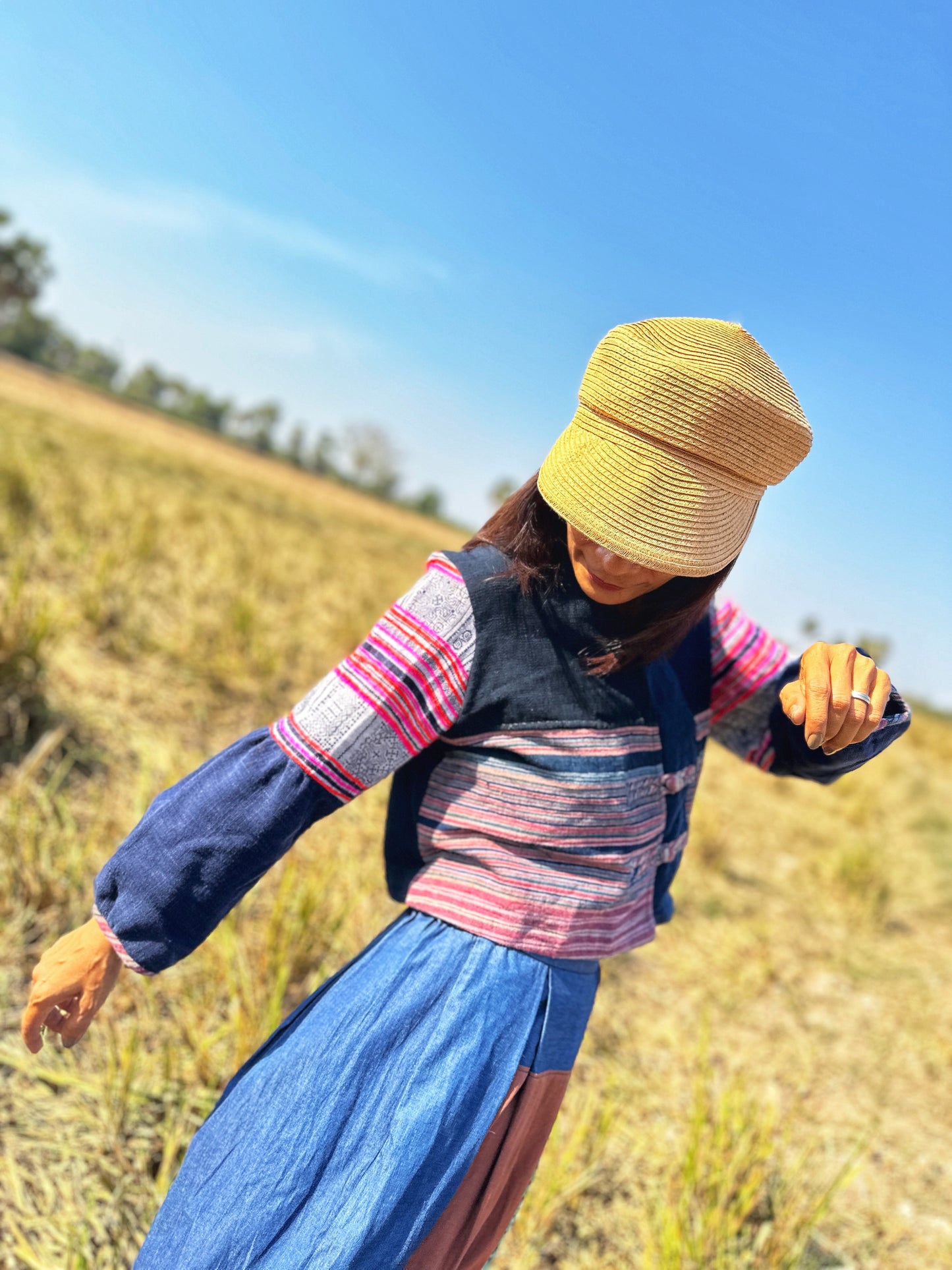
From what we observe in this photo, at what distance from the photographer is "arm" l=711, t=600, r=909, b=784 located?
1031mm

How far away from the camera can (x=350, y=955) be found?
7.83 ft

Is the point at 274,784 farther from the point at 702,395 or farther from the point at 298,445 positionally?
the point at 298,445

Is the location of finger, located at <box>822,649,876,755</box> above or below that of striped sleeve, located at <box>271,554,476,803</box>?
above

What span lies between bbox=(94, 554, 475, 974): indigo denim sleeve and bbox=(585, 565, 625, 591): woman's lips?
0.16 m

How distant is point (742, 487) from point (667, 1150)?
1.82m

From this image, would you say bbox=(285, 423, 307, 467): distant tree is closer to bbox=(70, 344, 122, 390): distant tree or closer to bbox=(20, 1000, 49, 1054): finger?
bbox=(70, 344, 122, 390): distant tree

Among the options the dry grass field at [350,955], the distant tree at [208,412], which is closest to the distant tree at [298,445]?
the distant tree at [208,412]

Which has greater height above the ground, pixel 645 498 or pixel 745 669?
pixel 645 498

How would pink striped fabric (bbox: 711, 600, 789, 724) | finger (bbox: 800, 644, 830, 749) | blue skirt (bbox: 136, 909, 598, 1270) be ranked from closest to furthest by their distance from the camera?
blue skirt (bbox: 136, 909, 598, 1270)
finger (bbox: 800, 644, 830, 749)
pink striped fabric (bbox: 711, 600, 789, 724)

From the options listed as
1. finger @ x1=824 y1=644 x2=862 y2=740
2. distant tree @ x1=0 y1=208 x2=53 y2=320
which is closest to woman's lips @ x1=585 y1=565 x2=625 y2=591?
finger @ x1=824 y1=644 x2=862 y2=740

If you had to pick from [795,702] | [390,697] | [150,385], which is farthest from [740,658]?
[150,385]

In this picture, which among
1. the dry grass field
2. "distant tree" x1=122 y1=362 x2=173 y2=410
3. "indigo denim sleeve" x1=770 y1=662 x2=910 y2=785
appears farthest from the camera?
"distant tree" x1=122 y1=362 x2=173 y2=410

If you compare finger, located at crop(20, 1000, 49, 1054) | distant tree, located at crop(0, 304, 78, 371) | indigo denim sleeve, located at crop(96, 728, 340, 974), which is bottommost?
finger, located at crop(20, 1000, 49, 1054)

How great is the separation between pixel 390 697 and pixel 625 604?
0.33 m
